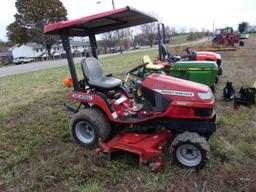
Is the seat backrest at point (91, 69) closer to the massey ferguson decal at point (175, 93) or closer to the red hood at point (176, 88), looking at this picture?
the red hood at point (176, 88)

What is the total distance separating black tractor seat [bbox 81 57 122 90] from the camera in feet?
11.0

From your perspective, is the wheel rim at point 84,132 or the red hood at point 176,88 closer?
the red hood at point 176,88

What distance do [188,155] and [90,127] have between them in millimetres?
1420

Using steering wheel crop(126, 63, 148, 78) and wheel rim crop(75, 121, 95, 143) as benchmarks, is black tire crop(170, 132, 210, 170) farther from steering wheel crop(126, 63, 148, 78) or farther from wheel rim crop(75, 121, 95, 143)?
wheel rim crop(75, 121, 95, 143)

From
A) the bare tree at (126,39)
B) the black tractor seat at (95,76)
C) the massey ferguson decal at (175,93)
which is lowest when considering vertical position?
the bare tree at (126,39)

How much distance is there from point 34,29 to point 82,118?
38.5 meters

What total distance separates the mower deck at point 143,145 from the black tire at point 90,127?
0.59 feet

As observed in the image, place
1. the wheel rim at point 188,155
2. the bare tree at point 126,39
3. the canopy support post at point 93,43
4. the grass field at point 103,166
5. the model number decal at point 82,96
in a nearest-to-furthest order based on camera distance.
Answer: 1. the grass field at point 103,166
2. the wheel rim at point 188,155
3. the model number decal at point 82,96
4. the canopy support post at point 93,43
5. the bare tree at point 126,39

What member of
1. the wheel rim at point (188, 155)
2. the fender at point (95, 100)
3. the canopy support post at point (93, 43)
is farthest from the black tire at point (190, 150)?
the canopy support post at point (93, 43)

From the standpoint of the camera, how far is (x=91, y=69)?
3479 mm

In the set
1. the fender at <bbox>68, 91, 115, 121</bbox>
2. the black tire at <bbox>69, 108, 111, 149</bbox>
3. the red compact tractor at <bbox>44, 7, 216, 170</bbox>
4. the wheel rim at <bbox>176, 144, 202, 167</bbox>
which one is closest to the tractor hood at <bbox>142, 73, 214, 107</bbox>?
the red compact tractor at <bbox>44, 7, 216, 170</bbox>

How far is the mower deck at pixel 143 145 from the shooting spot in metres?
2.75

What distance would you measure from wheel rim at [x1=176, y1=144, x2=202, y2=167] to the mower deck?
0.76 ft

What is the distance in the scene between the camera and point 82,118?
10.8 ft
